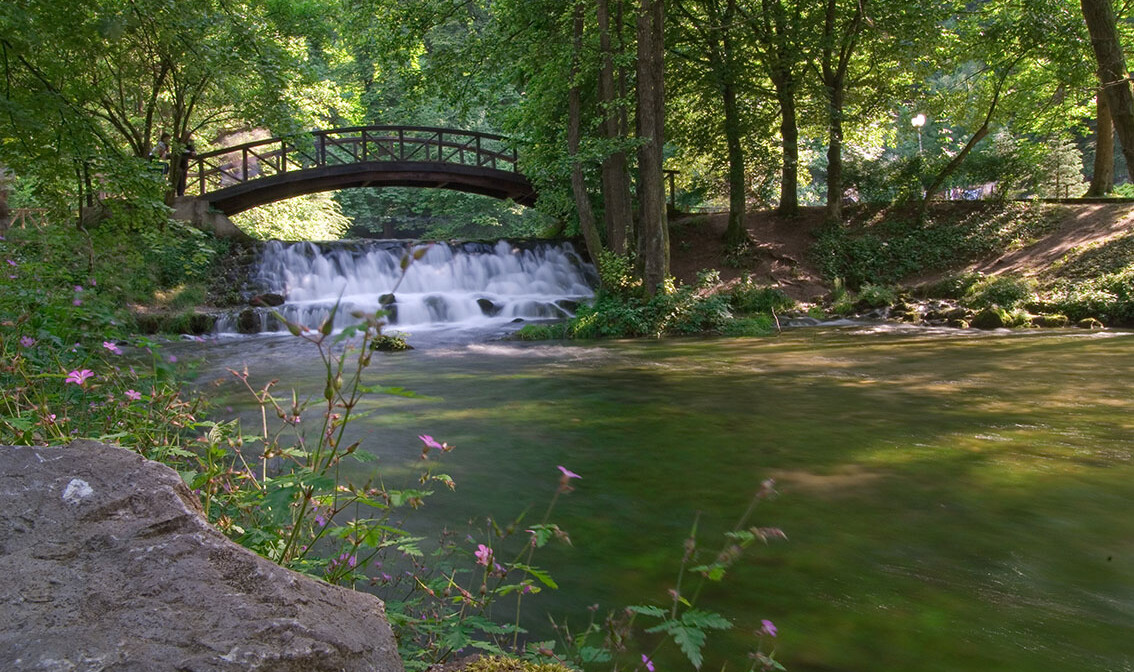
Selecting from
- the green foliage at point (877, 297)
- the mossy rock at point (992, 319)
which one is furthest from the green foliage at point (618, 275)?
the mossy rock at point (992, 319)

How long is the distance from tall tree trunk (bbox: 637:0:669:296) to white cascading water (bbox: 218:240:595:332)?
4247mm

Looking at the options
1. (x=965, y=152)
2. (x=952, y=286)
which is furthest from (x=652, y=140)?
(x=965, y=152)

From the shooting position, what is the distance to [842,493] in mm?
4234

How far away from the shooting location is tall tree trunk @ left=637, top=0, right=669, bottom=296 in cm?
1401

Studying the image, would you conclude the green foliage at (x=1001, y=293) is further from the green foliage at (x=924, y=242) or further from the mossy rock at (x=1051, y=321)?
the green foliage at (x=924, y=242)

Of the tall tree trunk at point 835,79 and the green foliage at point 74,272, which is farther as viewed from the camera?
the tall tree trunk at point 835,79

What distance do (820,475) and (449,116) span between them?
3841 cm

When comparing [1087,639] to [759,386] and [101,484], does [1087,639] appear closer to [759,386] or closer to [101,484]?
[101,484]

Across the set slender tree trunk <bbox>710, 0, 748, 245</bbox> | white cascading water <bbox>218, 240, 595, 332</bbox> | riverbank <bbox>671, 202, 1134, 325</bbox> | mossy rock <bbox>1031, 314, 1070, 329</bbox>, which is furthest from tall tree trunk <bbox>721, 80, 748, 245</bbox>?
mossy rock <bbox>1031, 314, 1070, 329</bbox>

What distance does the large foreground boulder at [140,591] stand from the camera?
4.09 ft

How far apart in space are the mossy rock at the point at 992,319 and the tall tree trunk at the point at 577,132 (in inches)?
308

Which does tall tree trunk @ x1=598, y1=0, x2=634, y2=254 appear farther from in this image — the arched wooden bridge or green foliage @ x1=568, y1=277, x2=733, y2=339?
the arched wooden bridge

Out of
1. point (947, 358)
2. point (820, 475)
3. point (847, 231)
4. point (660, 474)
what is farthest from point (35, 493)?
point (847, 231)

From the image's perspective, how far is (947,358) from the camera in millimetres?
10039
